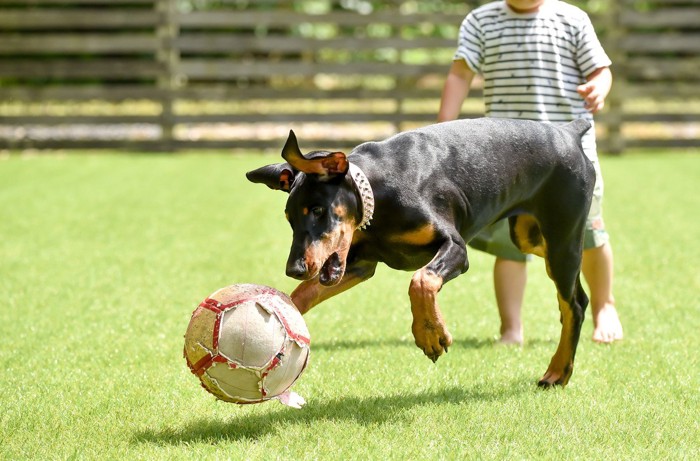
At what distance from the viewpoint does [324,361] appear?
4.20 m

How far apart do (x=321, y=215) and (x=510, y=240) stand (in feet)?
5.07

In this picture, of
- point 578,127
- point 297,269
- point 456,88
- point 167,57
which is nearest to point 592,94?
point 578,127

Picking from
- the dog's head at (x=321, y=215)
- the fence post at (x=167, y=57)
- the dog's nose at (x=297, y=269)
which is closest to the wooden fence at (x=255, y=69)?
the fence post at (x=167, y=57)

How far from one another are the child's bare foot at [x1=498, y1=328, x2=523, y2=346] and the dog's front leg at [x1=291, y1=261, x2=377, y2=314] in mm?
1150

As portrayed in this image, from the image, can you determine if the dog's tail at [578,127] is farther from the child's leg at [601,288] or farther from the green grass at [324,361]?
the green grass at [324,361]

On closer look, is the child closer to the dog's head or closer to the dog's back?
the dog's back

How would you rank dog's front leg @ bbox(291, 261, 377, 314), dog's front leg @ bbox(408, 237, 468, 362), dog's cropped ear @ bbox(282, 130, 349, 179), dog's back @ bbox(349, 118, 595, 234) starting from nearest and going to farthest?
dog's cropped ear @ bbox(282, 130, 349, 179), dog's front leg @ bbox(408, 237, 468, 362), dog's back @ bbox(349, 118, 595, 234), dog's front leg @ bbox(291, 261, 377, 314)

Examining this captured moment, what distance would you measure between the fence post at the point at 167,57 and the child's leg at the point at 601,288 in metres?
8.26

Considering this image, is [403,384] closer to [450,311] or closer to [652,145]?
[450,311]

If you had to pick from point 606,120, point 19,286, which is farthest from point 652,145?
point 19,286

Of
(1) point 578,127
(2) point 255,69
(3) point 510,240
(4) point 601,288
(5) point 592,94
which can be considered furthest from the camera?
(2) point 255,69

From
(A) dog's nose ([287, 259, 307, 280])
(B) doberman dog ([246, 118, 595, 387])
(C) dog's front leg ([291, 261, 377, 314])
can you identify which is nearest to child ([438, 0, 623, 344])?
(B) doberman dog ([246, 118, 595, 387])

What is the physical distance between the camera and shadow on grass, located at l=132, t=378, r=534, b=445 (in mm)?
3221

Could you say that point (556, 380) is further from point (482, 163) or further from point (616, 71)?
point (616, 71)
